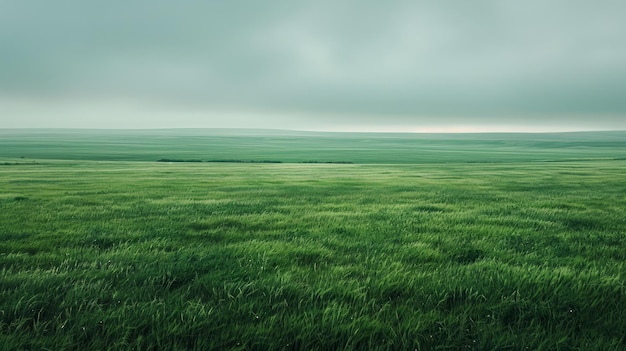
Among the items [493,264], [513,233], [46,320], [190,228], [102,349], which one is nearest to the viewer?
[102,349]

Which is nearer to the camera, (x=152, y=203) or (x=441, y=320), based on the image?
(x=441, y=320)

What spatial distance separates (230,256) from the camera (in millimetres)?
5191

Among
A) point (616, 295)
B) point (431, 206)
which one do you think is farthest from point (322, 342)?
point (431, 206)

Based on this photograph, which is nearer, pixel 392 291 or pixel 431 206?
pixel 392 291

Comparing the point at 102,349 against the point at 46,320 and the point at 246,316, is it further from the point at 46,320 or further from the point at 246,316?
the point at 246,316

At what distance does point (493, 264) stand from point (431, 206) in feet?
20.2

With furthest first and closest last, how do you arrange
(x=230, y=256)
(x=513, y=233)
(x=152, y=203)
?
1. (x=152, y=203)
2. (x=513, y=233)
3. (x=230, y=256)

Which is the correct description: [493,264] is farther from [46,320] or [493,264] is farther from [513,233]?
[46,320]

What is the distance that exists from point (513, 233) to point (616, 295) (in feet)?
10.4

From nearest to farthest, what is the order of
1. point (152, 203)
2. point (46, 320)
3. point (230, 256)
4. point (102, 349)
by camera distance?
point (102, 349), point (46, 320), point (230, 256), point (152, 203)

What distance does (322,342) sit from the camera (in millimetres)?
2893

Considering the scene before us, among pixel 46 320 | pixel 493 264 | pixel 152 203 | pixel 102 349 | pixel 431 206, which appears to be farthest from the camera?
pixel 152 203

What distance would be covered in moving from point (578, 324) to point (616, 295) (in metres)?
1.04

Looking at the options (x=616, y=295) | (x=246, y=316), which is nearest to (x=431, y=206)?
(x=616, y=295)
